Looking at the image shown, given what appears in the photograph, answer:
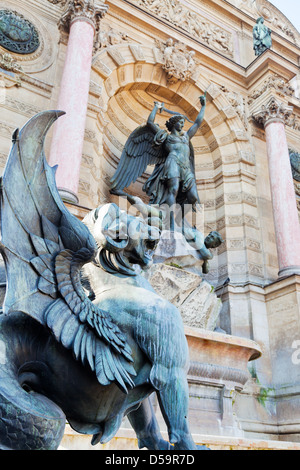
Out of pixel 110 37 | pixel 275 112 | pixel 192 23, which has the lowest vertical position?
pixel 275 112

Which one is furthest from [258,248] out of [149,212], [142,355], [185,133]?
[142,355]

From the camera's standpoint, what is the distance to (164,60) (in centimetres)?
888

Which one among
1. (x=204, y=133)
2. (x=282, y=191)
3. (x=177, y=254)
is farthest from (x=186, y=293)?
(x=204, y=133)

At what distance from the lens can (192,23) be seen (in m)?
10.3

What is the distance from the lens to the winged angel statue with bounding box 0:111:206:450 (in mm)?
1096

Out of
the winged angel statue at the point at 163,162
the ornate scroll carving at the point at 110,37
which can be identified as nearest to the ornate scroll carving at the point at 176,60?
the ornate scroll carving at the point at 110,37

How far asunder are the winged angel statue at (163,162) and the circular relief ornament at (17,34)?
8.23 feet

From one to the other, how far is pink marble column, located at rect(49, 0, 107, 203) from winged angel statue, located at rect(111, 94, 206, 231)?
1347 mm

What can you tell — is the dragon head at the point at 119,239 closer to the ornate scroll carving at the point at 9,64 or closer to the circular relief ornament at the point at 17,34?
the ornate scroll carving at the point at 9,64

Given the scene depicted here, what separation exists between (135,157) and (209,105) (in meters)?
3.19

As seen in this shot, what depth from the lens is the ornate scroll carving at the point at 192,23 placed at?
9736 millimetres

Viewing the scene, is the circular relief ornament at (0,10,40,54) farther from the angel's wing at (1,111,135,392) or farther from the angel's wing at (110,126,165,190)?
the angel's wing at (1,111,135,392)

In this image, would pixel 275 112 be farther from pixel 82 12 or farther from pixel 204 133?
pixel 82 12

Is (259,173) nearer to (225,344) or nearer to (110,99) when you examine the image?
(110,99)
